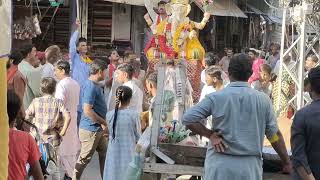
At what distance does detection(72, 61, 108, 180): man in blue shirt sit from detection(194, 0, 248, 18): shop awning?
10.3 meters

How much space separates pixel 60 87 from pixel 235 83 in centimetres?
370

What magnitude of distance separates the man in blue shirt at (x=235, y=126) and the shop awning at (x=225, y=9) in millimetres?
13135

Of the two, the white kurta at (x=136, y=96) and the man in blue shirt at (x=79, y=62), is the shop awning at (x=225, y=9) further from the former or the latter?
the white kurta at (x=136, y=96)

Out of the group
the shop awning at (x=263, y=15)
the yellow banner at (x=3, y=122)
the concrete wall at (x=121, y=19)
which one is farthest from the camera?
the shop awning at (x=263, y=15)

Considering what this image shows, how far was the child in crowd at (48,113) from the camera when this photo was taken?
22.2 ft

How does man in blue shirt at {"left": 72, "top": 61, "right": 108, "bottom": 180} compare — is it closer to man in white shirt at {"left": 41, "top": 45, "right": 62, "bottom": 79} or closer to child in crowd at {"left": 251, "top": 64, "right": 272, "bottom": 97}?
man in white shirt at {"left": 41, "top": 45, "right": 62, "bottom": 79}

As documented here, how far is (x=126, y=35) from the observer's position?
1625 cm

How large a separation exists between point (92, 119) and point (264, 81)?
3.40 m

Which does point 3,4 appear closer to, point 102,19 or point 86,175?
point 86,175

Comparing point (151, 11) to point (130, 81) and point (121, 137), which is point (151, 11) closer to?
point (130, 81)

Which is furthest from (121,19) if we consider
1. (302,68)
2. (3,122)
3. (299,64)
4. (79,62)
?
(3,122)

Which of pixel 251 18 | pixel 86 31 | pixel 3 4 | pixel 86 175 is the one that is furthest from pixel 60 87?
pixel 251 18

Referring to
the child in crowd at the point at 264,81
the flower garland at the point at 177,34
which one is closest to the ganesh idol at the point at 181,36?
the flower garland at the point at 177,34

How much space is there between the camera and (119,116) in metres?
6.33
